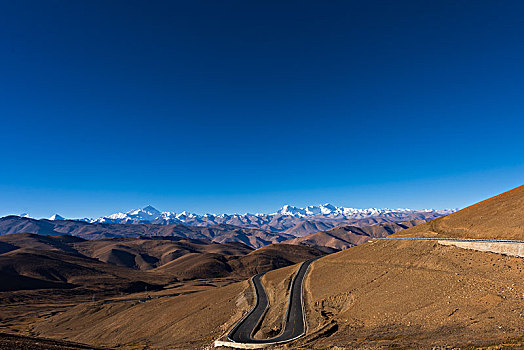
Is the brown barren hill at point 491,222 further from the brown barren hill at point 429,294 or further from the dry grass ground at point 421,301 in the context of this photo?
the dry grass ground at point 421,301

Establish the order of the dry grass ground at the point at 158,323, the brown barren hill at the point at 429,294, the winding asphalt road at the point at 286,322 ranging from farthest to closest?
1. the dry grass ground at the point at 158,323
2. the winding asphalt road at the point at 286,322
3. the brown barren hill at the point at 429,294

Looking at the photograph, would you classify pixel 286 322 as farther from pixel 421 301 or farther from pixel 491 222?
pixel 491 222

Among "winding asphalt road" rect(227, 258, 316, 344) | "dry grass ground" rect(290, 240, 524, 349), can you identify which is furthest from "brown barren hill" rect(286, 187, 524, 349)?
"winding asphalt road" rect(227, 258, 316, 344)

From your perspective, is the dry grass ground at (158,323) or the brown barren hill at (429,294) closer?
the brown barren hill at (429,294)

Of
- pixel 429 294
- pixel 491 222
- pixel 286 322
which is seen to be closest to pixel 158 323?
pixel 286 322

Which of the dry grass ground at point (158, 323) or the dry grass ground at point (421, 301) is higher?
the dry grass ground at point (421, 301)

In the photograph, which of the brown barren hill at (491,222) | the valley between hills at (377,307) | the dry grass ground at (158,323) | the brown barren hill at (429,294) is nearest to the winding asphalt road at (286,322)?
the valley between hills at (377,307)
